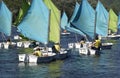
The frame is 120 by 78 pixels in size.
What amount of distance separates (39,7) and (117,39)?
49.5 m

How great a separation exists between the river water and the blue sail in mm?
4085

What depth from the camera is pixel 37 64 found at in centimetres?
6019

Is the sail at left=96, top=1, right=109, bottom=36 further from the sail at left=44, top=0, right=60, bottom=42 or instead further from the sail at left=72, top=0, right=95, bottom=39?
the sail at left=44, top=0, right=60, bottom=42

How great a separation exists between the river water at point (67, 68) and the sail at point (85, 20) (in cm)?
762

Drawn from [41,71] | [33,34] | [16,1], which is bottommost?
[41,71]

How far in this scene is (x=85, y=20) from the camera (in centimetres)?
8025

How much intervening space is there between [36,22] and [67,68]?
10.6 m

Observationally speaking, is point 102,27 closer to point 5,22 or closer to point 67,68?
point 5,22

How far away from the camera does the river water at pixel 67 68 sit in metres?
53.3

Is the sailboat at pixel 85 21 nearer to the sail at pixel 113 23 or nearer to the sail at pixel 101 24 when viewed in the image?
the sail at pixel 101 24

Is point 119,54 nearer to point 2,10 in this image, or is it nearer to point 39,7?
point 39,7

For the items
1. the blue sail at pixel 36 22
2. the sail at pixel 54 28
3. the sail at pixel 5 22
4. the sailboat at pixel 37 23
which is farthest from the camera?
the sail at pixel 5 22

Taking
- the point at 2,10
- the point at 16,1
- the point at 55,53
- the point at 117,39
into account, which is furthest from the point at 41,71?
the point at 16,1

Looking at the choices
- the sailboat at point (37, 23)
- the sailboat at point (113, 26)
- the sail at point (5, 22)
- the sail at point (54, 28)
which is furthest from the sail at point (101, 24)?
the sailboat at point (37, 23)
